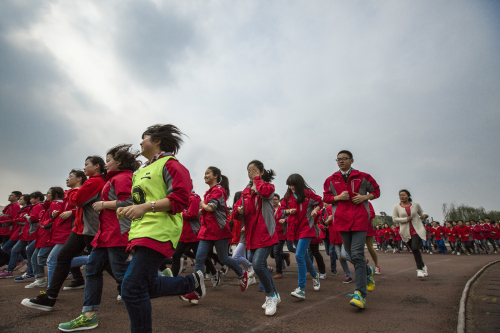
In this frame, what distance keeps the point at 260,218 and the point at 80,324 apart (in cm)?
251

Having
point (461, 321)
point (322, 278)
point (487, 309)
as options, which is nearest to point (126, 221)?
point (461, 321)

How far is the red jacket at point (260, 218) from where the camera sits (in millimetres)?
4137

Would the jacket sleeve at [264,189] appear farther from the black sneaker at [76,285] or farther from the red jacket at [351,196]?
the black sneaker at [76,285]

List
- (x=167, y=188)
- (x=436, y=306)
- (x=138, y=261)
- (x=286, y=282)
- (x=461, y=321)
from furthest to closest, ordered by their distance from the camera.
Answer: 1. (x=286, y=282)
2. (x=436, y=306)
3. (x=461, y=321)
4. (x=167, y=188)
5. (x=138, y=261)

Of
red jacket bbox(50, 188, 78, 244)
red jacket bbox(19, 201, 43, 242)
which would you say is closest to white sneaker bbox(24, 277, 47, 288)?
red jacket bbox(50, 188, 78, 244)

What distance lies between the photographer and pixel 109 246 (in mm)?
3311

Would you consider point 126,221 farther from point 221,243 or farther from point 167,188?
point 221,243

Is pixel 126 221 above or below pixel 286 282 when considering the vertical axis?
above

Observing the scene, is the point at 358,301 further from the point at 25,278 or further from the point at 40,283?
the point at 25,278

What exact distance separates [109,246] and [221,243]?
6.88 feet

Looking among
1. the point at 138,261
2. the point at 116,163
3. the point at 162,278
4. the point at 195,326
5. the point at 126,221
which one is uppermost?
the point at 116,163

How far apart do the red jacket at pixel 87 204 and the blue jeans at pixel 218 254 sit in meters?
1.71

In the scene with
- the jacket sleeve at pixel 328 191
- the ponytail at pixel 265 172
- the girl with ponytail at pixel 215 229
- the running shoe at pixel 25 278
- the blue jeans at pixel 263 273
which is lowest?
the running shoe at pixel 25 278

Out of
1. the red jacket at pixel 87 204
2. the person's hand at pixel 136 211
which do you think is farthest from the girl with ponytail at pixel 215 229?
the person's hand at pixel 136 211
